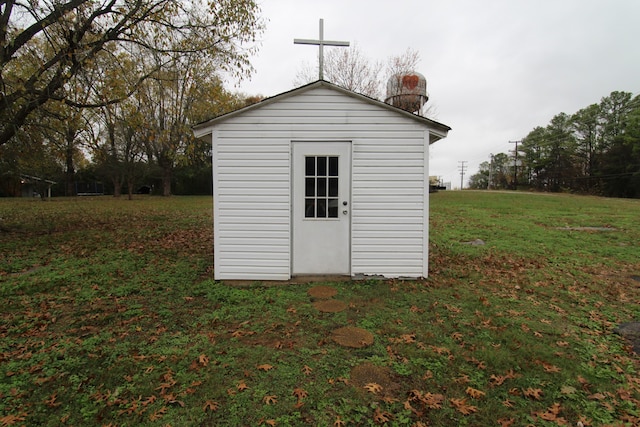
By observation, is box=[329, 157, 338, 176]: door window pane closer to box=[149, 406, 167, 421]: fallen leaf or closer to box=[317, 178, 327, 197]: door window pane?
box=[317, 178, 327, 197]: door window pane

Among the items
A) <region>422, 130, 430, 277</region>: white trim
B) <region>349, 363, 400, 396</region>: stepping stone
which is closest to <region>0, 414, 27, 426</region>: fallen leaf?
<region>349, 363, 400, 396</region>: stepping stone

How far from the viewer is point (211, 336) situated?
358 centimetres

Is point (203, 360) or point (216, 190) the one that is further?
point (216, 190)

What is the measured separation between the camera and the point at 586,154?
149ft

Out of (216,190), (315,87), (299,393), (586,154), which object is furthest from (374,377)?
(586,154)

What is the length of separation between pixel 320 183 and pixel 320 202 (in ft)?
1.03

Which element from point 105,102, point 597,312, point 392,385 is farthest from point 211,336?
point 105,102

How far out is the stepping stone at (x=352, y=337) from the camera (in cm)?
344

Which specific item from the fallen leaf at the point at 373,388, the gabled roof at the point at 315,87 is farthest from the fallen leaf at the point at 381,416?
the gabled roof at the point at 315,87

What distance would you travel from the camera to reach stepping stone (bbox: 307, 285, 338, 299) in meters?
4.80

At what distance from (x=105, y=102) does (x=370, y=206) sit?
7.42 meters

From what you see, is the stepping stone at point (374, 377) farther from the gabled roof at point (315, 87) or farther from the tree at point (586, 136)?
the tree at point (586, 136)

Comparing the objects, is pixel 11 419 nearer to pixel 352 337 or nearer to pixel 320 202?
pixel 352 337

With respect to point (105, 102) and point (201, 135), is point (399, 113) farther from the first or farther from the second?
point (105, 102)
